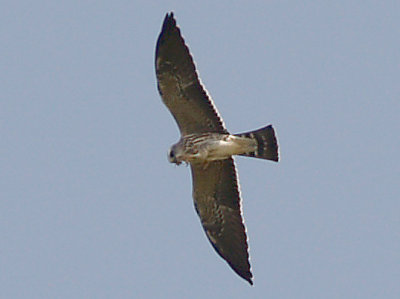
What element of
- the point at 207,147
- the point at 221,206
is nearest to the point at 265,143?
the point at 207,147

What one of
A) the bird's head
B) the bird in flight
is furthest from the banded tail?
the bird's head

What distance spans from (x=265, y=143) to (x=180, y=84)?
1585 mm

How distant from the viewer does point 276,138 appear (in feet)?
53.5

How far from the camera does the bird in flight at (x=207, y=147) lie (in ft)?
52.0

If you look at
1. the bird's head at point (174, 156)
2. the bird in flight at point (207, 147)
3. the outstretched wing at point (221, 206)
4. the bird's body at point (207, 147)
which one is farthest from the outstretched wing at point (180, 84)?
the outstretched wing at point (221, 206)

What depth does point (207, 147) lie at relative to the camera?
16.1m

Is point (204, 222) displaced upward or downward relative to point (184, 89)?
downward

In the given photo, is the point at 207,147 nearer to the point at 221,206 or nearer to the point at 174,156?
the point at 174,156

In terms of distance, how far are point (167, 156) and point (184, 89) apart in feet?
3.49

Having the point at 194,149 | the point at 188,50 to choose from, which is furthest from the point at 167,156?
the point at 188,50

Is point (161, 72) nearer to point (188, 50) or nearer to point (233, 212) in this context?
point (188, 50)

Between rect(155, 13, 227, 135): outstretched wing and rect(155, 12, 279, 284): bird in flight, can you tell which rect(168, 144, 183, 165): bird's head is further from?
rect(155, 13, 227, 135): outstretched wing

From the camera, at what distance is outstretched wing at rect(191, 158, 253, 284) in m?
16.5

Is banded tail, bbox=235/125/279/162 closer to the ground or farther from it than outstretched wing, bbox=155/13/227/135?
closer to the ground
